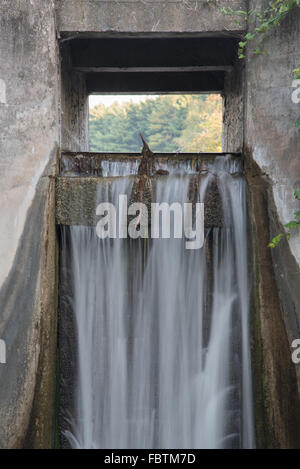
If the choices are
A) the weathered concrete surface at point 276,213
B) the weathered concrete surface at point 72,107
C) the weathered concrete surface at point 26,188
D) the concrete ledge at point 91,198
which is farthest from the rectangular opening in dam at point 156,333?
the weathered concrete surface at point 72,107

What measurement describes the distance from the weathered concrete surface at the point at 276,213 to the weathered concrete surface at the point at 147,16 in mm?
444

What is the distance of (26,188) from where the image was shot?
5109mm

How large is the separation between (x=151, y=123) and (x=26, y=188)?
38627mm

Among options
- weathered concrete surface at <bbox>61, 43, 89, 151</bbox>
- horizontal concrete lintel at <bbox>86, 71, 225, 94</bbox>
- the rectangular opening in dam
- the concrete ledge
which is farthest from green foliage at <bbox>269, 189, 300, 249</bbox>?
horizontal concrete lintel at <bbox>86, 71, 225, 94</bbox>

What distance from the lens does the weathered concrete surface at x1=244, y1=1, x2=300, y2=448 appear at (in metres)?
5.04

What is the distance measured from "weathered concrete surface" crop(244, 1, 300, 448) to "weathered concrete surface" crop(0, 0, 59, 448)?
2.35m

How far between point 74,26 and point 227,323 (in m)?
3.88

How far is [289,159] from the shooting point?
5.09 meters

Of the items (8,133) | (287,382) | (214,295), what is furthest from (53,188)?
(287,382)

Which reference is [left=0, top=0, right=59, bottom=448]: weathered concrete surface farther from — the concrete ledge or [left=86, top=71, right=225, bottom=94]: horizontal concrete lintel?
[left=86, top=71, right=225, bottom=94]: horizontal concrete lintel

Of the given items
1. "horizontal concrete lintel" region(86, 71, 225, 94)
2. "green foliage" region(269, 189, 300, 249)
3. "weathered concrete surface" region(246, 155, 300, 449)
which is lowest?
"weathered concrete surface" region(246, 155, 300, 449)

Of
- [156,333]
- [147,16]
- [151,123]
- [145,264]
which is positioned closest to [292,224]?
[145,264]

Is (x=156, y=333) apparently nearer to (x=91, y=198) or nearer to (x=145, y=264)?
(x=145, y=264)

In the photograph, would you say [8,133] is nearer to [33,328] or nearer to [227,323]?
[33,328]
